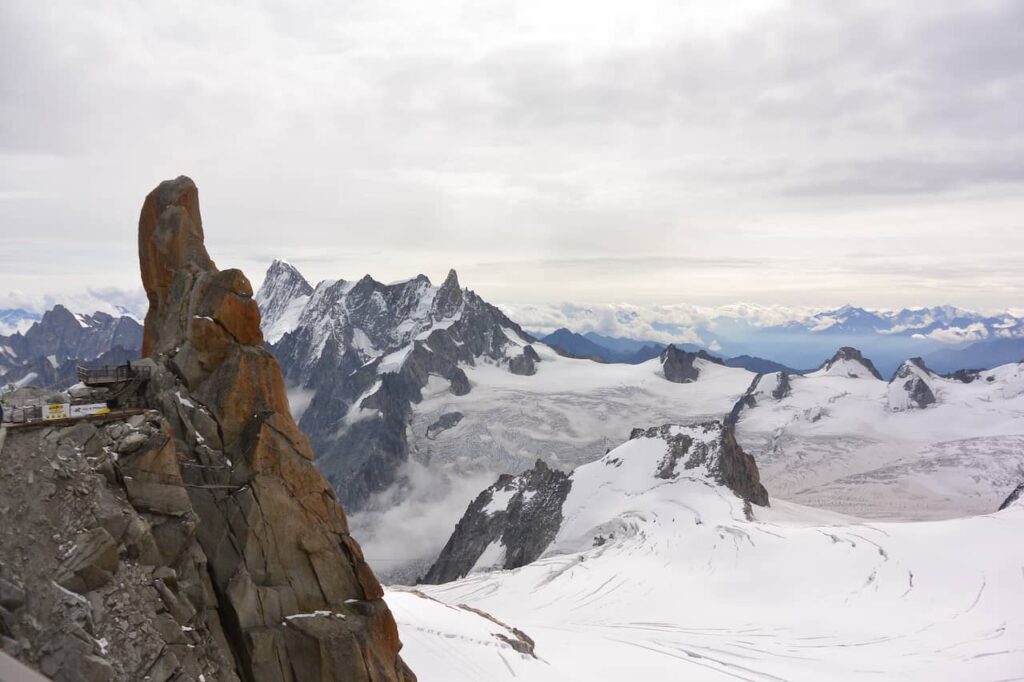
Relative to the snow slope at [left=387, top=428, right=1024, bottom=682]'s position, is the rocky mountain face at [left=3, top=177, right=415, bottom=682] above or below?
above

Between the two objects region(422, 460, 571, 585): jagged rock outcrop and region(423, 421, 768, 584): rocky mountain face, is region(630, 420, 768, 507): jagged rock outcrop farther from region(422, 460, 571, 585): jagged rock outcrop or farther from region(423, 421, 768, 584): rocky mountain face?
region(422, 460, 571, 585): jagged rock outcrop

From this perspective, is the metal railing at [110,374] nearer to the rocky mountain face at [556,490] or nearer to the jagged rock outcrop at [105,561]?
the jagged rock outcrop at [105,561]

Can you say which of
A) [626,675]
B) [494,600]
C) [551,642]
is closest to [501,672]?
[626,675]

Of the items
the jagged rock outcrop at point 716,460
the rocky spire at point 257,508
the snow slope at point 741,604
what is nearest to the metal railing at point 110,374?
the rocky spire at point 257,508

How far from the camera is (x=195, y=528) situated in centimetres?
2008

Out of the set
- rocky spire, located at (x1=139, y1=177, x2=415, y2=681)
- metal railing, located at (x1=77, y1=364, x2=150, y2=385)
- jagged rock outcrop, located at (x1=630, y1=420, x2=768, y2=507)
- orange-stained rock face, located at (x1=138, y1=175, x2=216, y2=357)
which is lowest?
jagged rock outcrop, located at (x1=630, y1=420, x2=768, y2=507)

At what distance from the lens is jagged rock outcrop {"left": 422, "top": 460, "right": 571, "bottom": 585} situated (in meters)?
134

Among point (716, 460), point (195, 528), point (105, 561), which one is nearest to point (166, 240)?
point (195, 528)

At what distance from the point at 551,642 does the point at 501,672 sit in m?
15.4

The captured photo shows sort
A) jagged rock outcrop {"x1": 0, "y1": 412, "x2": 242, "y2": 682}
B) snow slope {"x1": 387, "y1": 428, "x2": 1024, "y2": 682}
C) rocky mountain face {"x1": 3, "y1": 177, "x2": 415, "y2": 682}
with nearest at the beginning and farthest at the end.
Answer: jagged rock outcrop {"x1": 0, "y1": 412, "x2": 242, "y2": 682} < rocky mountain face {"x1": 3, "y1": 177, "x2": 415, "y2": 682} < snow slope {"x1": 387, "y1": 428, "x2": 1024, "y2": 682}

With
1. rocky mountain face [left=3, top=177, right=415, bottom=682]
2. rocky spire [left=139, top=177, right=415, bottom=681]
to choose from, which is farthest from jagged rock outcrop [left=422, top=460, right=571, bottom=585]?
rocky mountain face [left=3, top=177, right=415, bottom=682]

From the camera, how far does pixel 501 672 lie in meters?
40.9

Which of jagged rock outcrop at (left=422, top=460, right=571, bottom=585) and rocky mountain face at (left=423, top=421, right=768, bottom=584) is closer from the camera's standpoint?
rocky mountain face at (left=423, top=421, right=768, bottom=584)

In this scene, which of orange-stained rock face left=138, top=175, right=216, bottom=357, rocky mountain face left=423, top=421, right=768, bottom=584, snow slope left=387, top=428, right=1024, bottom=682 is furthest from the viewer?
rocky mountain face left=423, top=421, right=768, bottom=584
